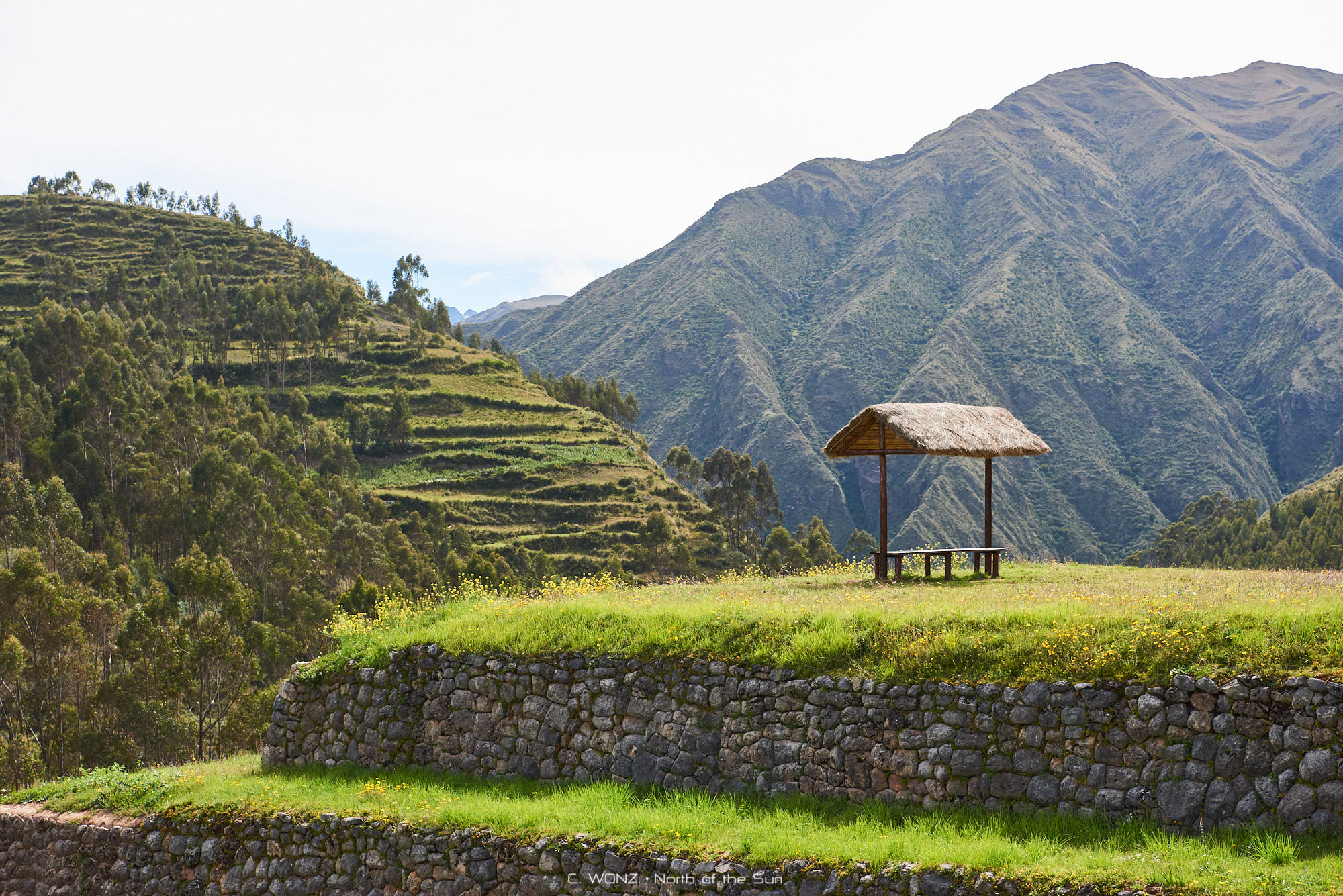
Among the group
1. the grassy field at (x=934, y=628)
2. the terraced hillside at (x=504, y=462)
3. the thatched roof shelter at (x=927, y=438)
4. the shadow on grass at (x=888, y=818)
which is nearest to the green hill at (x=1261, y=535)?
the terraced hillside at (x=504, y=462)

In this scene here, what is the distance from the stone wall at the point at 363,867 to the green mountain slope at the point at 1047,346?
101 metres

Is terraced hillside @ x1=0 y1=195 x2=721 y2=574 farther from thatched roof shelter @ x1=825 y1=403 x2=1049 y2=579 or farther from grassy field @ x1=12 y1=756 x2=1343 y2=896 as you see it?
grassy field @ x1=12 y1=756 x2=1343 y2=896

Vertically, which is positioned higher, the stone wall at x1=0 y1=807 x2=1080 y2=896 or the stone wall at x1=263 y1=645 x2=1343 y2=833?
the stone wall at x1=263 y1=645 x2=1343 y2=833

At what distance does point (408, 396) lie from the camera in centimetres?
9012

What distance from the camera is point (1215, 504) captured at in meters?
95.9

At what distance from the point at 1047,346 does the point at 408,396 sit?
9418cm

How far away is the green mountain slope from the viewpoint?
4818 inches

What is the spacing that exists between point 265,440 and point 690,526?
1337 inches

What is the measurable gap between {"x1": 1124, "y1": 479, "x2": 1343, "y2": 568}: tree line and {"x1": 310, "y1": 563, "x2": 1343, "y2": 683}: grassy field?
53801mm

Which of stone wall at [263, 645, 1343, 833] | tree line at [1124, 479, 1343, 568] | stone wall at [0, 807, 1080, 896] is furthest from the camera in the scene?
tree line at [1124, 479, 1343, 568]

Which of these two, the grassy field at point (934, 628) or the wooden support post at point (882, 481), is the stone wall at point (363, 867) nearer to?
the grassy field at point (934, 628)

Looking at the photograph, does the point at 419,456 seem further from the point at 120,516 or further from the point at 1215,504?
Answer: the point at 1215,504

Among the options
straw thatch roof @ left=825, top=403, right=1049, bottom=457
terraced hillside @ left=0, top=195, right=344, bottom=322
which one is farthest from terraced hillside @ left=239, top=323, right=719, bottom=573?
straw thatch roof @ left=825, top=403, right=1049, bottom=457

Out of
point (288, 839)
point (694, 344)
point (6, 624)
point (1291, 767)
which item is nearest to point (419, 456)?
point (6, 624)
